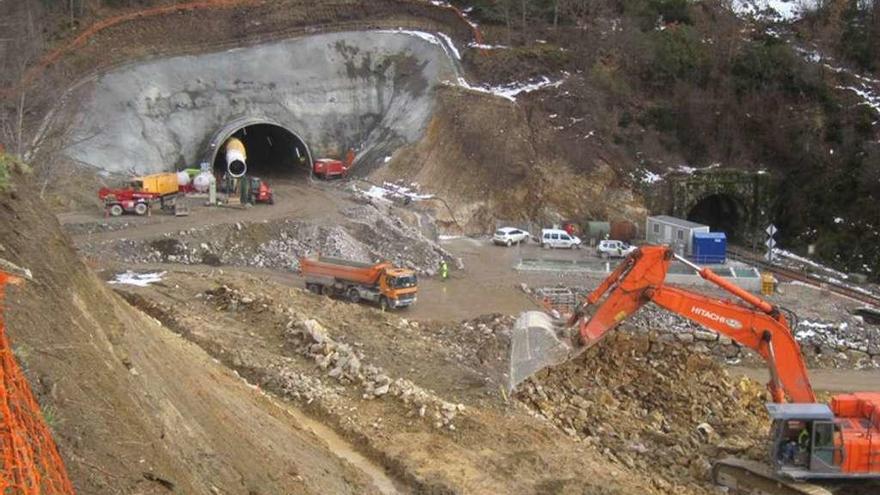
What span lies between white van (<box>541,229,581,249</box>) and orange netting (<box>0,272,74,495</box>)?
28.0 metres

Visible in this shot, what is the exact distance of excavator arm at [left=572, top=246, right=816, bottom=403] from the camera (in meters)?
16.0

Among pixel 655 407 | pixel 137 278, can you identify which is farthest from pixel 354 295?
pixel 655 407

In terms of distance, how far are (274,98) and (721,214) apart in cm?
2141

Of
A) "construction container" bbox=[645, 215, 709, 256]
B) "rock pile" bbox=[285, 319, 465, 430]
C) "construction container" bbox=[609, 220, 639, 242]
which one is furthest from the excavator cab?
"construction container" bbox=[609, 220, 639, 242]

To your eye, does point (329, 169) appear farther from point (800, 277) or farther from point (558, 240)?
point (800, 277)

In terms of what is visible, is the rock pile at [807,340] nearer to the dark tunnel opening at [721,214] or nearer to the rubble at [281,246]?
the rubble at [281,246]

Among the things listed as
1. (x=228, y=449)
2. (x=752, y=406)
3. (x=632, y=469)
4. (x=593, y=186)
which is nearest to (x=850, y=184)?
(x=593, y=186)

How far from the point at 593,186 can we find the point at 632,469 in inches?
925

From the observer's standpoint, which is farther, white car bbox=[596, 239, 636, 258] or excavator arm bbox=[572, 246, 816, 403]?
white car bbox=[596, 239, 636, 258]

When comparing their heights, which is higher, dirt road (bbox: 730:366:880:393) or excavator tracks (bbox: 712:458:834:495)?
excavator tracks (bbox: 712:458:834:495)

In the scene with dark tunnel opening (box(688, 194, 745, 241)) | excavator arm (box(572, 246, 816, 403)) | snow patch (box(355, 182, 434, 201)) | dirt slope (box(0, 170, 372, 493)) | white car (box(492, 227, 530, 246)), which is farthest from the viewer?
dark tunnel opening (box(688, 194, 745, 241))

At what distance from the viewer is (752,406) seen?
1892 centimetres

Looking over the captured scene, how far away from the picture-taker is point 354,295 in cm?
2570

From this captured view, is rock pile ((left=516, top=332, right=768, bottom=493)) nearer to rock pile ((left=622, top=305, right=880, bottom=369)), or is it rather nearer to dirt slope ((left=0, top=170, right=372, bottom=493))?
rock pile ((left=622, top=305, right=880, bottom=369))
